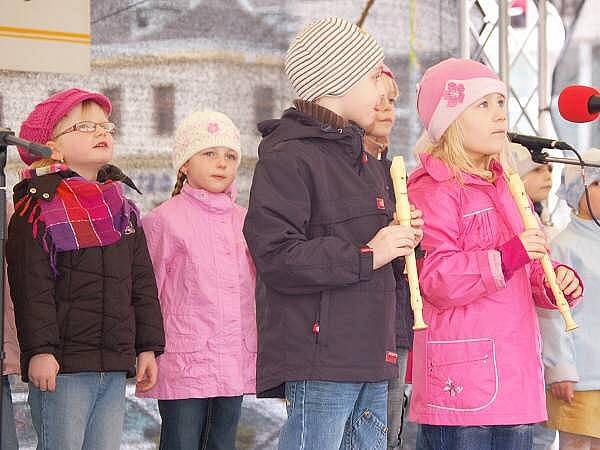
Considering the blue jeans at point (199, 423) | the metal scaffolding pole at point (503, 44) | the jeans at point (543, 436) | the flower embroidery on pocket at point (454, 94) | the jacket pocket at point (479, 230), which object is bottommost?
the jeans at point (543, 436)

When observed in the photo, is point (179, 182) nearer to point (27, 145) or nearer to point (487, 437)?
point (27, 145)

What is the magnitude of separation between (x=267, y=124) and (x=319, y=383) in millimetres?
637

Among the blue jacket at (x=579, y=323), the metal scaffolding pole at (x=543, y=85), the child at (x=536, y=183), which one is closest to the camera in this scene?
the blue jacket at (x=579, y=323)

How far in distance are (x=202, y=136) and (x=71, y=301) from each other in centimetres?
85

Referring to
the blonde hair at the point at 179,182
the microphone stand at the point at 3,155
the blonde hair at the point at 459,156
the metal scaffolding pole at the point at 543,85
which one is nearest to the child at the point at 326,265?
the blonde hair at the point at 459,156

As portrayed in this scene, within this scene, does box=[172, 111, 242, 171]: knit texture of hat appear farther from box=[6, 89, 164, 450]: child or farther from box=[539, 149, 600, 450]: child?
box=[539, 149, 600, 450]: child

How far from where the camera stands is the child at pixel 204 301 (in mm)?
3205

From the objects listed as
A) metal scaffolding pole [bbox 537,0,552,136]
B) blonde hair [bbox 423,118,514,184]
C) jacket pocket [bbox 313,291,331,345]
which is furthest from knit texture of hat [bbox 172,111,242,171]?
metal scaffolding pole [bbox 537,0,552,136]

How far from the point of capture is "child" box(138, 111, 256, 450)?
10.5 feet

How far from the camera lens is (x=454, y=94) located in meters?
2.83

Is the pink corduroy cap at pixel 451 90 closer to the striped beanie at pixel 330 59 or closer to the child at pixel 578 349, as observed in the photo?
the striped beanie at pixel 330 59

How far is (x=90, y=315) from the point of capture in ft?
9.46

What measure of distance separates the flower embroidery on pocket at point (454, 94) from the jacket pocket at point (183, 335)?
1068 mm

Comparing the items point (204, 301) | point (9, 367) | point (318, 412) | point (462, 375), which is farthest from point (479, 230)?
point (9, 367)
